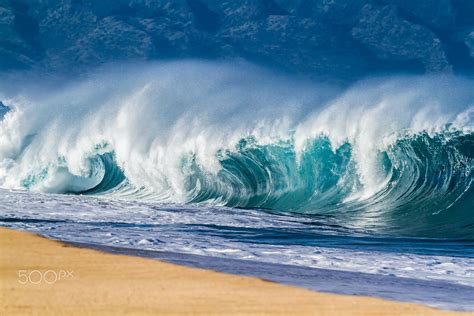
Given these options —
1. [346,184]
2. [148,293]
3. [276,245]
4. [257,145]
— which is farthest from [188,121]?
[148,293]

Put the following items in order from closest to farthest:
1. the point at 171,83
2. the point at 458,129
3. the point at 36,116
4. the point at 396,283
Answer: the point at 396,283, the point at 458,129, the point at 171,83, the point at 36,116

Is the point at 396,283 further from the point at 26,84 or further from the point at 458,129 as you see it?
the point at 26,84

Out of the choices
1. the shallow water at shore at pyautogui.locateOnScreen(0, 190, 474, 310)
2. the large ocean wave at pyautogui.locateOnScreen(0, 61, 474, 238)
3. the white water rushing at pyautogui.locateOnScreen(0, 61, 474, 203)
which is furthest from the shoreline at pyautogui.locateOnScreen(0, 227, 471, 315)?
the white water rushing at pyautogui.locateOnScreen(0, 61, 474, 203)

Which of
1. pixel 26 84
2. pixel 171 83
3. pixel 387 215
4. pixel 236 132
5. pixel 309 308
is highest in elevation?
pixel 26 84

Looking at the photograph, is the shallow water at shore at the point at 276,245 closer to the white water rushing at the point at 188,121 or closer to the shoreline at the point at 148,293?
the shoreline at the point at 148,293

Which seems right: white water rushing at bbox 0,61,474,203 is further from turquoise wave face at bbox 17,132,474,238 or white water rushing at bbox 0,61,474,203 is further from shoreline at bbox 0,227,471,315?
shoreline at bbox 0,227,471,315

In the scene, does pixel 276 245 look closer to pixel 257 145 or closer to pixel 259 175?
pixel 259 175

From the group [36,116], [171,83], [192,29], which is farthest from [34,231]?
[192,29]

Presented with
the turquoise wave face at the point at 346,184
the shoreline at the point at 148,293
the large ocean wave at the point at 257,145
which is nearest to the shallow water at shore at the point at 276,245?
the shoreline at the point at 148,293
